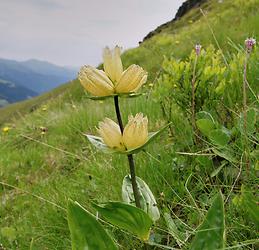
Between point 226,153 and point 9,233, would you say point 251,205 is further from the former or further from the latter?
point 9,233

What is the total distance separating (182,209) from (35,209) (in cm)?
135

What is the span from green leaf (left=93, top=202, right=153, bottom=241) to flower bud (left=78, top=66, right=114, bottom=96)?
14.6 inches

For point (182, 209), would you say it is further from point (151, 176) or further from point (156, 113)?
point (156, 113)

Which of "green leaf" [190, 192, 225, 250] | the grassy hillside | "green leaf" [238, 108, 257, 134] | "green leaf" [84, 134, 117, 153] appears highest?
"green leaf" [84, 134, 117, 153]

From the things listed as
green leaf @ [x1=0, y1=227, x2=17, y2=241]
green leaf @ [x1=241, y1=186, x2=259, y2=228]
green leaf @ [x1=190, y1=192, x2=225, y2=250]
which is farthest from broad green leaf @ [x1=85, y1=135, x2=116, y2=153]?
green leaf @ [x1=0, y1=227, x2=17, y2=241]

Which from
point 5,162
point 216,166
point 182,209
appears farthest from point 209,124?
point 5,162

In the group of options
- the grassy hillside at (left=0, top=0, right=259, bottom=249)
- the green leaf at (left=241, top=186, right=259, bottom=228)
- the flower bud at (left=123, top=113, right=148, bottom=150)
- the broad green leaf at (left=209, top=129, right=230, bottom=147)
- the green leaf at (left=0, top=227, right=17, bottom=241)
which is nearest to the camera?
the flower bud at (left=123, top=113, right=148, bottom=150)

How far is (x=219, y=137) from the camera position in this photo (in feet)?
6.61

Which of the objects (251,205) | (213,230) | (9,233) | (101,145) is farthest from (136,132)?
(9,233)

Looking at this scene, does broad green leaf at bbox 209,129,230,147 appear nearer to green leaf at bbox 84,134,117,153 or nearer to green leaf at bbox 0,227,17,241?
green leaf at bbox 84,134,117,153

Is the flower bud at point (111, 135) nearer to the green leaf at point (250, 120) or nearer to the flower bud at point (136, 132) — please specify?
the flower bud at point (136, 132)

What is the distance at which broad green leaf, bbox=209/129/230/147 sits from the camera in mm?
1987

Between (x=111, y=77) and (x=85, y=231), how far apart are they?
51 cm

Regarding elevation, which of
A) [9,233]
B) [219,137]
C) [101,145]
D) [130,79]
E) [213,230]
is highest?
[130,79]
